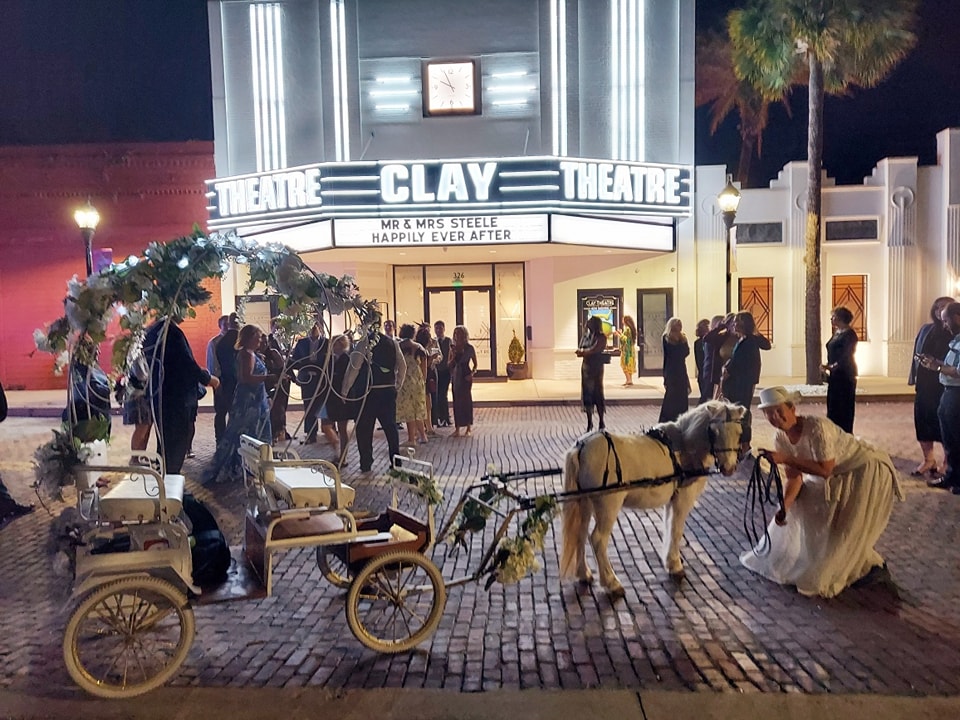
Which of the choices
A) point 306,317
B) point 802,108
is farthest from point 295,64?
point 802,108

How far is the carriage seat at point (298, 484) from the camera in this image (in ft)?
14.6

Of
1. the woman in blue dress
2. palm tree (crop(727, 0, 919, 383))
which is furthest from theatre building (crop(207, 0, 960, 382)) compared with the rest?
the woman in blue dress

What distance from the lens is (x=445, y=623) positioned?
4.86 metres

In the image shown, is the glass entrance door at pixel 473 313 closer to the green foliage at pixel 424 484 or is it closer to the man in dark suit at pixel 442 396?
the man in dark suit at pixel 442 396

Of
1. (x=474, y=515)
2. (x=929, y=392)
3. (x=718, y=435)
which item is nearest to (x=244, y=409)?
(x=474, y=515)

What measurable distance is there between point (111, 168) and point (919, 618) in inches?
817

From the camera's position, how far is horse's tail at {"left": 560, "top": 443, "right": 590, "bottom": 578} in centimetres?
509

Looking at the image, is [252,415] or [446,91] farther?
[446,91]

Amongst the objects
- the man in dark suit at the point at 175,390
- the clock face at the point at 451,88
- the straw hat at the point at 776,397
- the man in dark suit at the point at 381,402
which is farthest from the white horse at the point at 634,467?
the clock face at the point at 451,88

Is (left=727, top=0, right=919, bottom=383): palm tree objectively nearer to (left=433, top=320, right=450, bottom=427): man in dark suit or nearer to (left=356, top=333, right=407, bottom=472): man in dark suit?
(left=433, top=320, right=450, bottom=427): man in dark suit

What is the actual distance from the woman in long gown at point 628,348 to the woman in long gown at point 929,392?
9.73 meters

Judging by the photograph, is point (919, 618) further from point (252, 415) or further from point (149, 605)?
point (252, 415)

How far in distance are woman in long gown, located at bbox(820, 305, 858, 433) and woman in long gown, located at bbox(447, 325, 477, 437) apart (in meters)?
5.53

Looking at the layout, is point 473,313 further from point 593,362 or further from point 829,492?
point 829,492
